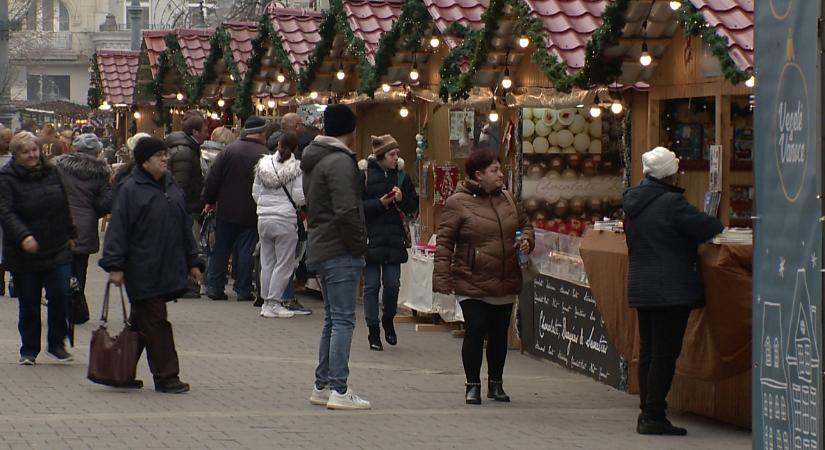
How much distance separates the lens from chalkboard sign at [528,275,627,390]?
36.3ft

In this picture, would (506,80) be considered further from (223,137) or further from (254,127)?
(223,137)

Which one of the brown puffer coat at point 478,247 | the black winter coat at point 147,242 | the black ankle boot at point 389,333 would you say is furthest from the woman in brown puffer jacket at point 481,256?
the black ankle boot at point 389,333

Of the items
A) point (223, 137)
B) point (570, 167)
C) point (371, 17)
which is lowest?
point (570, 167)

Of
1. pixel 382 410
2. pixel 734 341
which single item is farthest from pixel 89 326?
pixel 734 341

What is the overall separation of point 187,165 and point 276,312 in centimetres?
254

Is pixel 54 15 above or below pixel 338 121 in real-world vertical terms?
above

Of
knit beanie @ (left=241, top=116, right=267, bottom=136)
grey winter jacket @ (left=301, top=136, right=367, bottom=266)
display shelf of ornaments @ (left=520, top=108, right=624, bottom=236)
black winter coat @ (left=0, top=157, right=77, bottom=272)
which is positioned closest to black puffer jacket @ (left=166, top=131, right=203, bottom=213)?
knit beanie @ (left=241, top=116, right=267, bottom=136)

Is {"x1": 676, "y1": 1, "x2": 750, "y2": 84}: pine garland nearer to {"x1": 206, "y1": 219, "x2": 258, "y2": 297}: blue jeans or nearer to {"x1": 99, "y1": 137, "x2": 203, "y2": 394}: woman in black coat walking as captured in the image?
{"x1": 99, "y1": 137, "x2": 203, "y2": 394}: woman in black coat walking

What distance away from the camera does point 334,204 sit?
9.75 m

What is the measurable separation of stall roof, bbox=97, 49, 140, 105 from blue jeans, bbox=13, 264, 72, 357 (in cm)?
1807

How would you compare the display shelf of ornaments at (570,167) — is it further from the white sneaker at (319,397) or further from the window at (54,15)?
the window at (54,15)

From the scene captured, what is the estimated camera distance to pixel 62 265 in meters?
11.7

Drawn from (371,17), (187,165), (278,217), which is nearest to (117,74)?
(187,165)

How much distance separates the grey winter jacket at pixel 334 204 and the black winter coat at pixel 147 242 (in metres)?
1.10
